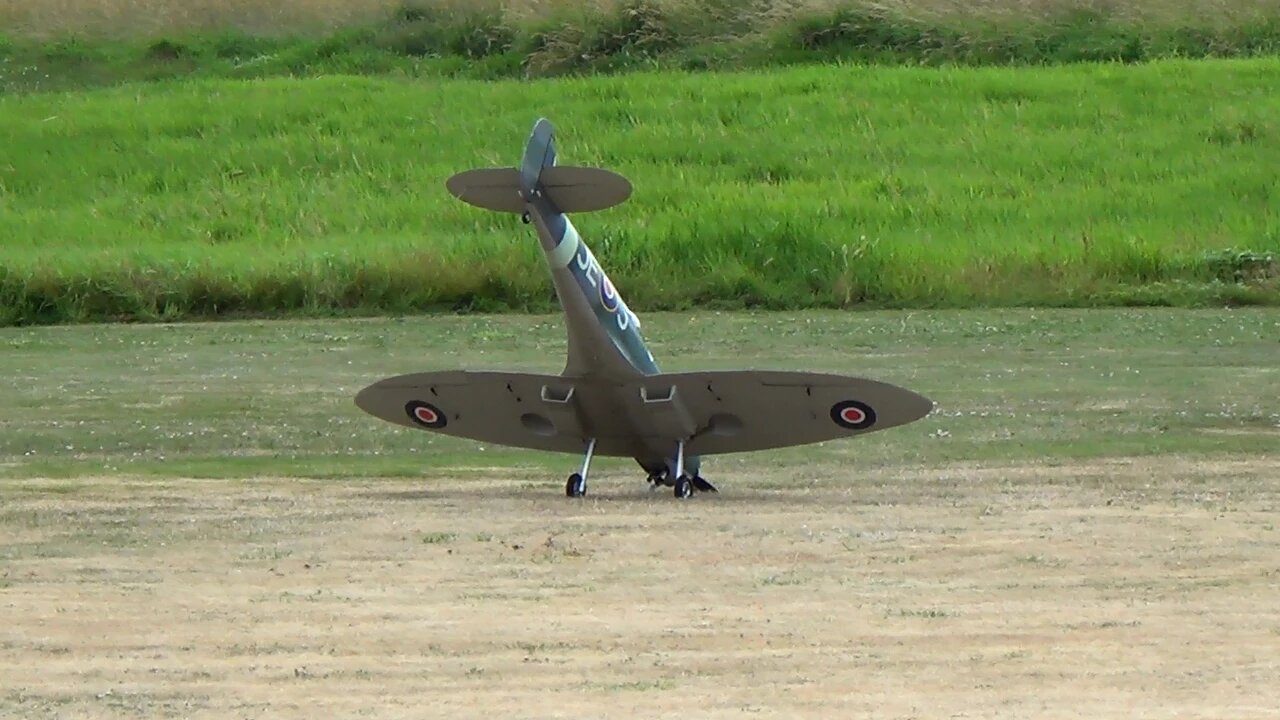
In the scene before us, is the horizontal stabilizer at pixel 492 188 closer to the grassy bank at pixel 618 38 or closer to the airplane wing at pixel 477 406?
the airplane wing at pixel 477 406

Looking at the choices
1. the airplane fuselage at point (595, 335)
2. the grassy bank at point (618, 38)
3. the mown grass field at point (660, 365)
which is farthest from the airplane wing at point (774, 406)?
the grassy bank at point (618, 38)

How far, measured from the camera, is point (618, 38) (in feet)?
117

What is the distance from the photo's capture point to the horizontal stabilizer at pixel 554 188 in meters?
11.0

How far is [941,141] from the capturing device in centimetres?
2934

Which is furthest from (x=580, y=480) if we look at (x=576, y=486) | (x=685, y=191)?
Answer: (x=685, y=191)

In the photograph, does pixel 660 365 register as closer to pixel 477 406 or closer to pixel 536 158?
pixel 477 406

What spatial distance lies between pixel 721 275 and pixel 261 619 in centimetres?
1428

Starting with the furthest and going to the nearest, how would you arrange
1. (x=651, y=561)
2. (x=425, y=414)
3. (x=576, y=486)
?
(x=425, y=414), (x=576, y=486), (x=651, y=561)

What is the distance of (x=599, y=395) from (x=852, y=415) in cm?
Result: 119

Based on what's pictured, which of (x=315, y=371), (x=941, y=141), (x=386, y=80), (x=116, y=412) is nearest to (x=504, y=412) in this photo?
(x=116, y=412)

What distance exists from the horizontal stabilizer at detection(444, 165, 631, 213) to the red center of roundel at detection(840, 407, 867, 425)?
4.81ft

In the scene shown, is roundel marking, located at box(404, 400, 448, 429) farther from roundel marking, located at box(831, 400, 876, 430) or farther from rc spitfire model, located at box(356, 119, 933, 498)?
roundel marking, located at box(831, 400, 876, 430)

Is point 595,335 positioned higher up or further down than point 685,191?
higher up

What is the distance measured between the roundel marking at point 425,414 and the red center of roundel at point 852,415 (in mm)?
2057
